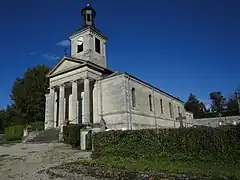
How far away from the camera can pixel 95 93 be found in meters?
29.8

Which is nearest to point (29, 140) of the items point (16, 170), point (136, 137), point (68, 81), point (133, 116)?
point (68, 81)

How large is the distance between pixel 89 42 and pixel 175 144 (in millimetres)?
24145

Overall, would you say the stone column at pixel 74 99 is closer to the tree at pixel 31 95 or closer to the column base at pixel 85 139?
the column base at pixel 85 139

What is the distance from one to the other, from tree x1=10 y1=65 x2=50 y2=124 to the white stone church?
1144 cm

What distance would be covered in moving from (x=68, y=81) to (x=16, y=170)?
2084 cm

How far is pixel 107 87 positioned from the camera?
28.9 m

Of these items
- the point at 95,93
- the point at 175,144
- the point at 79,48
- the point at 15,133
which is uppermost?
the point at 79,48

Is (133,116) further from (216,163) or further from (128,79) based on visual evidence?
(216,163)

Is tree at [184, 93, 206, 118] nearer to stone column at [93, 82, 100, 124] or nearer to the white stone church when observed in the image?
the white stone church

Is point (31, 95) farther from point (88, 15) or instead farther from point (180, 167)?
point (180, 167)

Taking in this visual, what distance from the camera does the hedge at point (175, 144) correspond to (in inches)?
369

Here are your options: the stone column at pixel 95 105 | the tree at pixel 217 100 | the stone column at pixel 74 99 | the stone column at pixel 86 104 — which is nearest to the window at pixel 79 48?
the stone column at pixel 74 99

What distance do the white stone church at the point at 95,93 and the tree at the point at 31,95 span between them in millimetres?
11440

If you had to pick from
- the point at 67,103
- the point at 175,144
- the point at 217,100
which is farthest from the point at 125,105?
the point at 217,100
